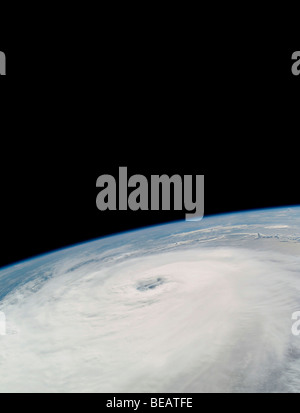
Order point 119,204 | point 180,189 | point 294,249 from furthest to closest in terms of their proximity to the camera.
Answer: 1. point 180,189
2. point 119,204
3. point 294,249

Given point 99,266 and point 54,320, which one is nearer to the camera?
point 54,320

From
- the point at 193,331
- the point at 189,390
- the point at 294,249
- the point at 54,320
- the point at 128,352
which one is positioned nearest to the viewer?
the point at 189,390

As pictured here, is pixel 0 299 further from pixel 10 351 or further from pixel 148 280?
pixel 148 280

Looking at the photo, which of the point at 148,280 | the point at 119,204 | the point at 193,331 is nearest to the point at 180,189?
the point at 119,204

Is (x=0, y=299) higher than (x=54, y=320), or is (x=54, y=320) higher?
(x=54, y=320)

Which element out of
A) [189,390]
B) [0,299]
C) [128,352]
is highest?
[189,390]

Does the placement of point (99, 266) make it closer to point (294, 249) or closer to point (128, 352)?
point (128, 352)
